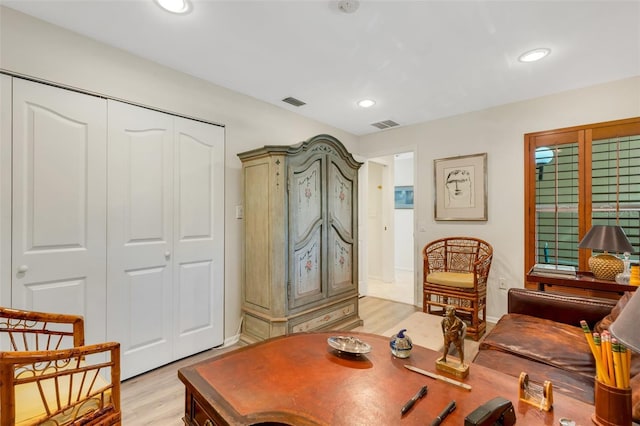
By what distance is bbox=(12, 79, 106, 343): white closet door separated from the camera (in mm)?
1795

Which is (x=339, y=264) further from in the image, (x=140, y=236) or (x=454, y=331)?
(x=454, y=331)

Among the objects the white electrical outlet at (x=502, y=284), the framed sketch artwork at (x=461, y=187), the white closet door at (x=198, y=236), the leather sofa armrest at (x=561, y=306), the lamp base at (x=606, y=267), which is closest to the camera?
the leather sofa armrest at (x=561, y=306)

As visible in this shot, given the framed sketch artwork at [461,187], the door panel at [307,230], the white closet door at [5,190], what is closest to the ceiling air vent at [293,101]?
the door panel at [307,230]

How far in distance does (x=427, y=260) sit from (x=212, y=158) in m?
2.56

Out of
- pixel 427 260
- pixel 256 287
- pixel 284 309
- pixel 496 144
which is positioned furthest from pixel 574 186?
pixel 256 287

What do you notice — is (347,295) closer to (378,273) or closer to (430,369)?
(430,369)

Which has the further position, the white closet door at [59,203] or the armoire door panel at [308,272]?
the armoire door panel at [308,272]

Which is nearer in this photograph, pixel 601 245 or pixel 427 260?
pixel 601 245

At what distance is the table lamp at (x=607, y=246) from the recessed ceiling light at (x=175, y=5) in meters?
3.26

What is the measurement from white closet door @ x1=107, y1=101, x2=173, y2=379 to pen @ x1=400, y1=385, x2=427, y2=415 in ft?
6.81

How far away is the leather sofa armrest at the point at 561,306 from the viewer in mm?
1948

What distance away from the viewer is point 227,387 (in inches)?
44.4

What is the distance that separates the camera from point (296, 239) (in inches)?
107

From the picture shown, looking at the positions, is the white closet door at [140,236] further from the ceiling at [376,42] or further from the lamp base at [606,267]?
the lamp base at [606,267]
